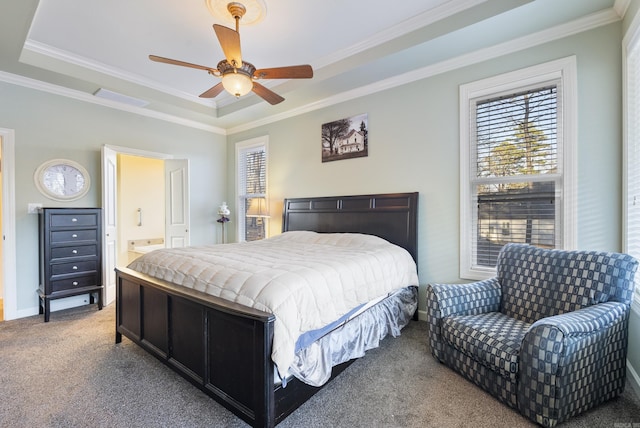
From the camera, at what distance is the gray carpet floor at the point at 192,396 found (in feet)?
5.53

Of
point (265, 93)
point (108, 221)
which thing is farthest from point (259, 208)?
point (265, 93)

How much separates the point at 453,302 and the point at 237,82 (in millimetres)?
2427

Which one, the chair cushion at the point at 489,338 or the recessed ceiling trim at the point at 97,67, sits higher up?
the recessed ceiling trim at the point at 97,67

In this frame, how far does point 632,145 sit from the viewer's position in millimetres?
2154

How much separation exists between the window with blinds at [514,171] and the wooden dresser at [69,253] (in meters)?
4.44

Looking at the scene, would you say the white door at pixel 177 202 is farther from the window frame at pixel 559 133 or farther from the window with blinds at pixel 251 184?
the window frame at pixel 559 133

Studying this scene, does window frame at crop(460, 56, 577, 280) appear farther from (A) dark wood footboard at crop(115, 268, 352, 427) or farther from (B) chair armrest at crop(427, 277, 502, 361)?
(A) dark wood footboard at crop(115, 268, 352, 427)

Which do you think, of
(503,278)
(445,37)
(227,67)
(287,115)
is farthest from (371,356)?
(287,115)

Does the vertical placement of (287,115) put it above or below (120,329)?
above

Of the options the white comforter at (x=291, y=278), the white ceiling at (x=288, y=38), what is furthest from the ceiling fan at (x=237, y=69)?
the white comforter at (x=291, y=278)

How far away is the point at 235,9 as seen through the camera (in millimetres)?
2461

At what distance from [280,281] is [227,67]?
1748mm

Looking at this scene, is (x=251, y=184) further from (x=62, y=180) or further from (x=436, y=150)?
(x=436, y=150)

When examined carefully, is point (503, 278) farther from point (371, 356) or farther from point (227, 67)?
point (227, 67)
